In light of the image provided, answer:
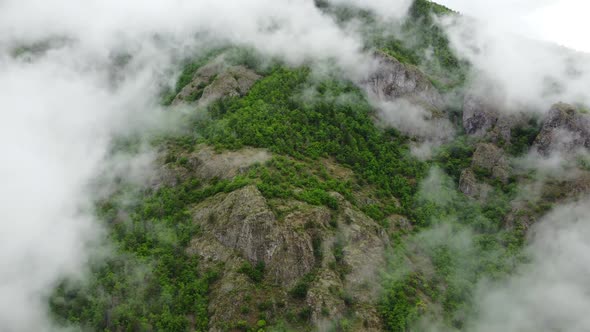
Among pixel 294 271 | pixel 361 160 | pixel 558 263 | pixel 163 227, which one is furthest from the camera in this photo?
pixel 361 160

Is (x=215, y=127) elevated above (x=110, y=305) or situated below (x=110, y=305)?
above

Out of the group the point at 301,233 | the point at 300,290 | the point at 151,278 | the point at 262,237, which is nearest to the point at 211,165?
the point at 262,237

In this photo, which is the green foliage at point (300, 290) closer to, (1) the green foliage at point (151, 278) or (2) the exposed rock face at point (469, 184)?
(1) the green foliage at point (151, 278)

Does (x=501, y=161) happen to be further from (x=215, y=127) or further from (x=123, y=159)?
(x=123, y=159)

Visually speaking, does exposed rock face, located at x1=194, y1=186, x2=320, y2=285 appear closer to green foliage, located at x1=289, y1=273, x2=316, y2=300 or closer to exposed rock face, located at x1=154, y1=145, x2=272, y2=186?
green foliage, located at x1=289, y1=273, x2=316, y2=300

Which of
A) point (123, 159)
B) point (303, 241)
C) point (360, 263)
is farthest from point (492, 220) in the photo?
point (123, 159)

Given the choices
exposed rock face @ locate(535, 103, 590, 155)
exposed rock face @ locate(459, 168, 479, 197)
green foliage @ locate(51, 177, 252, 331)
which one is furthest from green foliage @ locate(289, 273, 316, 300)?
exposed rock face @ locate(535, 103, 590, 155)

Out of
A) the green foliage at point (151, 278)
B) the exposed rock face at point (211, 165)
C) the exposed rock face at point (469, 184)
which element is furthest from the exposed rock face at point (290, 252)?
the exposed rock face at point (469, 184)

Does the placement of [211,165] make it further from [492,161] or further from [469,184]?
[492,161]
